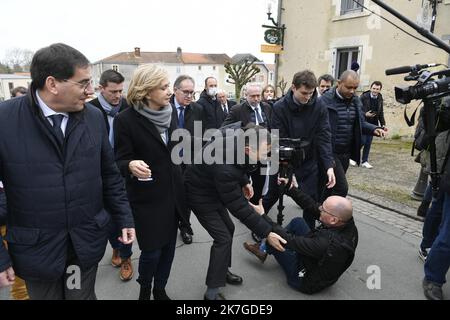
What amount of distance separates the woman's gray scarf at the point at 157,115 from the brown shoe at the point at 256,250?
6.02 feet

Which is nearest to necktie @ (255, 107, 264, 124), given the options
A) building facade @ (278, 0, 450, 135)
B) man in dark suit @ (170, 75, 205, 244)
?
man in dark suit @ (170, 75, 205, 244)

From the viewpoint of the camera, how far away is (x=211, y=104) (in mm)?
5543

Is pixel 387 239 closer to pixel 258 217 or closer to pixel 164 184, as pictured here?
pixel 258 217

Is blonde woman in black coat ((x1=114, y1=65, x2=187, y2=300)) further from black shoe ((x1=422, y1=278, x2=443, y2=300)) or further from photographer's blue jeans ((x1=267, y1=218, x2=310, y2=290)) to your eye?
black shoe ((x1=422, y1=278, x2=443, y2=300))

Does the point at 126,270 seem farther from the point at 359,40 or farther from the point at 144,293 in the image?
the point at 359,40

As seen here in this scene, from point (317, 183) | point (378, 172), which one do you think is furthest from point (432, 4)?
point (317, 183)

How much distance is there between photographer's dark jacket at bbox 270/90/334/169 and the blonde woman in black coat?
4.83ft

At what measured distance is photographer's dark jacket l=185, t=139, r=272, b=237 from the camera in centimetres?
242

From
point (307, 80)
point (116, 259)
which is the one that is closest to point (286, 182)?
point (307, 80)

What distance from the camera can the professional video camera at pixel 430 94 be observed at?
2.43 m

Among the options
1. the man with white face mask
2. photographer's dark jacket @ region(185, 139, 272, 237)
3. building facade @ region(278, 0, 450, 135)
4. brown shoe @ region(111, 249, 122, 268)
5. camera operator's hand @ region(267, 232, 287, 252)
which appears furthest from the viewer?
building facade @ region(278, 0, 450, 135)

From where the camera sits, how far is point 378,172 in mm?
6957

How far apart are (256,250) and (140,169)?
190cm
